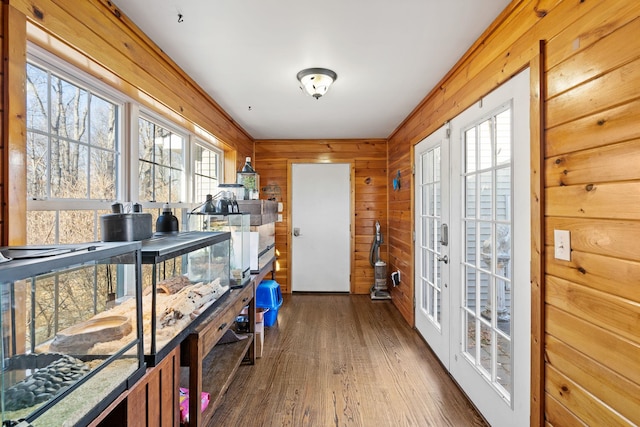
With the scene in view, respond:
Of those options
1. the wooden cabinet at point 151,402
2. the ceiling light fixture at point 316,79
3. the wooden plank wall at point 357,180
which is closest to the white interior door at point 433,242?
the ceiling light fixture at point 316,79

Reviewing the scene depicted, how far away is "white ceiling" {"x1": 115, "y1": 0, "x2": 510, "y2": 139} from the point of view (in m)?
1.71

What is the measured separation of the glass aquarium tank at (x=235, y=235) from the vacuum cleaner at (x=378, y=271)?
250 centimetres

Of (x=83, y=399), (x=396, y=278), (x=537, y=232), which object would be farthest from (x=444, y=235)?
(x=83, y=399)

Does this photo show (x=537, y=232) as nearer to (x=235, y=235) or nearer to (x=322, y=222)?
(x=235, y=235)

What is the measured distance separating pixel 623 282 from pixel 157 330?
1669mm

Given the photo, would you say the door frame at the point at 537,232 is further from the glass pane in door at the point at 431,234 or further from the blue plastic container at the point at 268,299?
the blue plastic container at the point at 268,299

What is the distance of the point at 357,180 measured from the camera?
16.2 feet

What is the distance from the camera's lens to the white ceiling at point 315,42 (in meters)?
1.71

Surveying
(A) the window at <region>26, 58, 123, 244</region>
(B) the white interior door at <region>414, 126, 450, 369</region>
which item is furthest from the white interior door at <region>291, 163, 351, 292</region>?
(A) the window at <region>26, 58, 123, 244</region>

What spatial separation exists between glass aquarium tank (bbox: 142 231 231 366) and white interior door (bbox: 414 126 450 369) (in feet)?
5.43

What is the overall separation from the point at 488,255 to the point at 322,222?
10.3 feet

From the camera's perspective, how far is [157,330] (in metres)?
1.35

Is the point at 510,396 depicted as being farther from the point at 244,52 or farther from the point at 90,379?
the point at 244,52

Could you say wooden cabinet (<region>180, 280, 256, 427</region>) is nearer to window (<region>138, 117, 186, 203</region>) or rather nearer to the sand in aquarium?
the sand in aquarium
